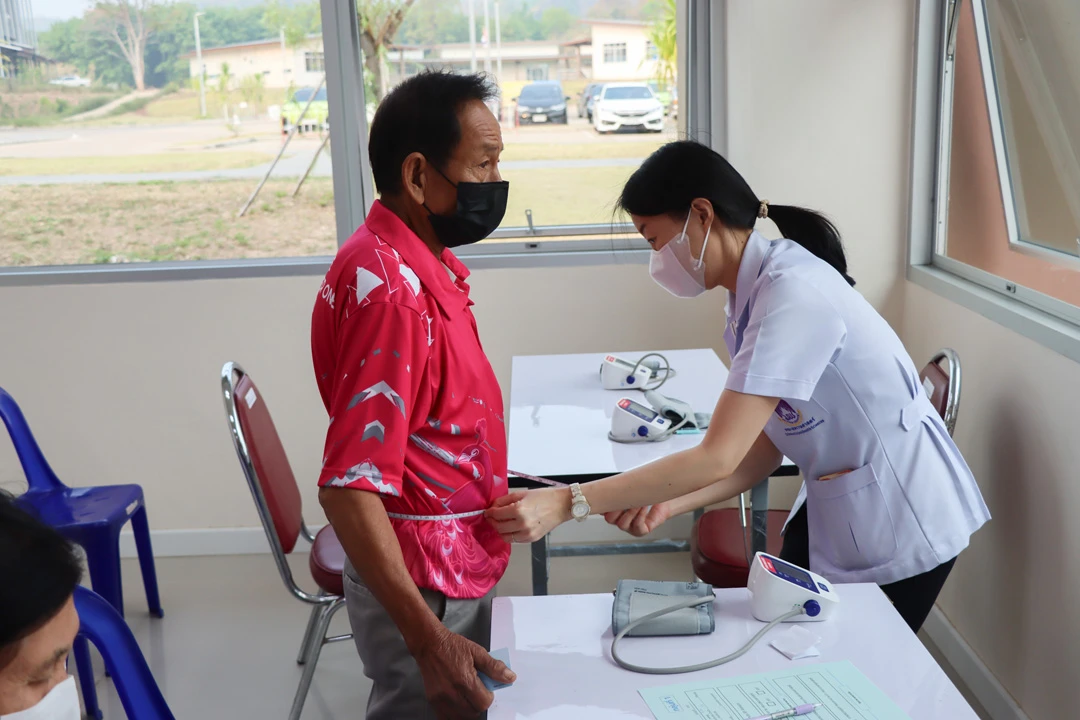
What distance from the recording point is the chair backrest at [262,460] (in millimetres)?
2293

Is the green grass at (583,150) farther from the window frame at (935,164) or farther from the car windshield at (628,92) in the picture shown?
the window frame at (935,164)

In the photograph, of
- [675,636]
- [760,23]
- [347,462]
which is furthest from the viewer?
[760,23]

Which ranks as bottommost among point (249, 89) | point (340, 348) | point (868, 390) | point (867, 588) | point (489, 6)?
point (867, 588)

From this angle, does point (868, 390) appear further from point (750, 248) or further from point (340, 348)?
point (340, 348)

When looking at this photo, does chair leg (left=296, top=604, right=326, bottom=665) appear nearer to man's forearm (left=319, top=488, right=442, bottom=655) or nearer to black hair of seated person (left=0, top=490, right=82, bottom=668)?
man's forearm (left=319, top=488, right=442, bottom=655)

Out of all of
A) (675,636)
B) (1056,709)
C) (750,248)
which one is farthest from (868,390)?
(1056,709)

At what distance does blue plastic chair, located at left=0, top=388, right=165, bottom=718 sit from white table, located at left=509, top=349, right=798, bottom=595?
132 cm

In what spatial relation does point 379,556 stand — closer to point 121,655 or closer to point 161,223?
point 121,655

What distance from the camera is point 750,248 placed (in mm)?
1715

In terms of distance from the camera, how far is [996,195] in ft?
8.82

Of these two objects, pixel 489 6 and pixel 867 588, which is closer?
pixel 867 588

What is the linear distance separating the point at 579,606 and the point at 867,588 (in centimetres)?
45

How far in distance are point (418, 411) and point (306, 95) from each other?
265 cm

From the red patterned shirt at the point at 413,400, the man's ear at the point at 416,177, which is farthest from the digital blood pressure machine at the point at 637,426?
the man's ear at the point at 416,177
